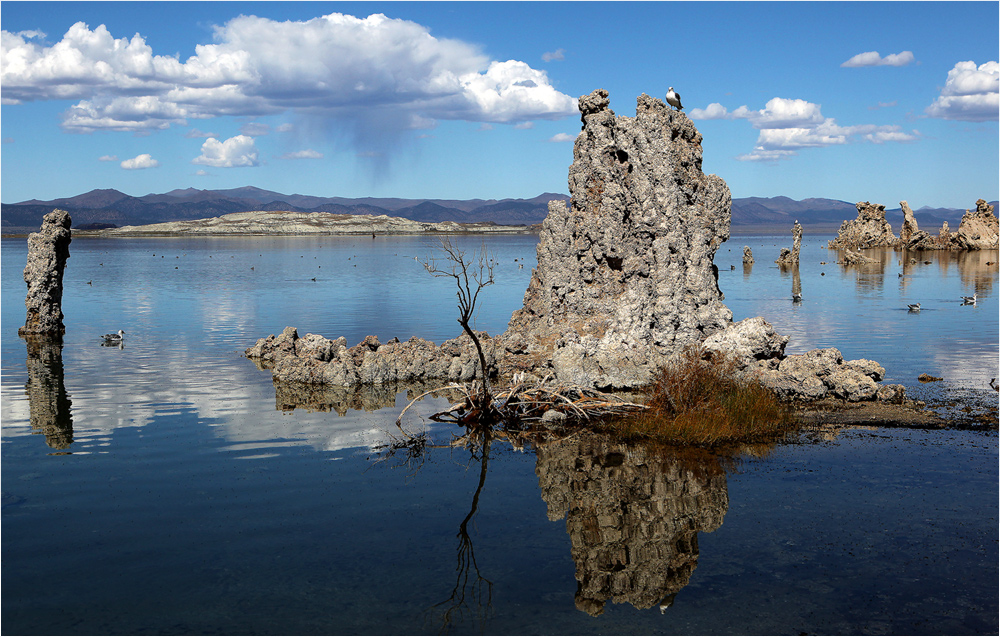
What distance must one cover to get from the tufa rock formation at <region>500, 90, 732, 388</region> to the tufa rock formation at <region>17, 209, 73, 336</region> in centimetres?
2277

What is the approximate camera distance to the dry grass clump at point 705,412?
1844 cm

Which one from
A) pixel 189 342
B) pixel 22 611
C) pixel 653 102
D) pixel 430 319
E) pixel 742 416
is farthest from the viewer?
pixel 430 319

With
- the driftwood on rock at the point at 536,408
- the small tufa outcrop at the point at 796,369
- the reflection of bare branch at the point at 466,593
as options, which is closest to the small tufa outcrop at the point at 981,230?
the small tufa outcrop at the point at 796,369

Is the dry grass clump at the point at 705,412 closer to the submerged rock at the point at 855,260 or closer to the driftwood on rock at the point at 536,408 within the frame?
the driftwood on rock at the point at 536,408

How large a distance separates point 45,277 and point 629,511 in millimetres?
30688

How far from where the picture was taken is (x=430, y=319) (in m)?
42.4

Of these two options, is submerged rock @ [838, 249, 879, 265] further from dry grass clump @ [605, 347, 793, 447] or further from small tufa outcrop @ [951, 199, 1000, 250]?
dry grass clump @ [605, 347, 793, 447]

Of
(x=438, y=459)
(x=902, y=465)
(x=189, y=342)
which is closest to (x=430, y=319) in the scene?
(x=189, y=342)

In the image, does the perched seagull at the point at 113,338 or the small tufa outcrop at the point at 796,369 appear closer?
the small tufa outcrop at the point at 796,369

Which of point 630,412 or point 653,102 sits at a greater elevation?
point 653,102

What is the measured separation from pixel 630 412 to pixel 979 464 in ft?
24.4

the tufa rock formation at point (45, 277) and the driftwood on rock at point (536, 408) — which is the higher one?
the tufa rock formation at point (45, 277)

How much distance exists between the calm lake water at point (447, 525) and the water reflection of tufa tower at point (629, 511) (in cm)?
5

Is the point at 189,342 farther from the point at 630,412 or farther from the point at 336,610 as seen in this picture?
the point at 336,610
